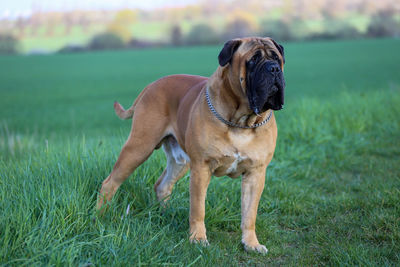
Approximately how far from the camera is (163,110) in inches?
171

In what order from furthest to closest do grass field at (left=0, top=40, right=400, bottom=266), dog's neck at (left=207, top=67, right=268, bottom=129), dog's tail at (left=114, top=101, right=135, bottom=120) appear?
dog's tail at (left=114, top=101, right=135, bottom=120)
dog's neck at (left=207, top=67, right=268, bottom=129)
grass field at (left=0, top=40, right=400, bottom=266)

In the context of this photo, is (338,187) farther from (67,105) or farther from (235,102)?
(67,105)

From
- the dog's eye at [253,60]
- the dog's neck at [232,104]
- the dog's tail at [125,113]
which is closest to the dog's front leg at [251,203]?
the dog's neck at [232,104]

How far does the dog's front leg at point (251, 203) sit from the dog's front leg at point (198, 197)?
379 millimetres

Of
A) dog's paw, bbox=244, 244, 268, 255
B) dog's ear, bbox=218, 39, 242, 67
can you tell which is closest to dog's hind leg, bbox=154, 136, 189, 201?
dog's paw, bbox=244, 244, 268, 255

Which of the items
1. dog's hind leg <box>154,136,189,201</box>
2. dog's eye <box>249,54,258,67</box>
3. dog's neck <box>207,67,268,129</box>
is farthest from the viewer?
dog's hind leg <box>154,136,189,201</box>

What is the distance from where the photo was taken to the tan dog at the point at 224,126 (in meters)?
3.52

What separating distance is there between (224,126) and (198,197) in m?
0.69

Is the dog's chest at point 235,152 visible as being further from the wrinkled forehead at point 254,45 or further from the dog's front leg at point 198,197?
the wrinkled forehead at point 254,45

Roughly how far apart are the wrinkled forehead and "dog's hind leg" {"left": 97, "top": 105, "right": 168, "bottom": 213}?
3.82 ft

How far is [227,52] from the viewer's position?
3.57 meters

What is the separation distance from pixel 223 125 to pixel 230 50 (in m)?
0.64

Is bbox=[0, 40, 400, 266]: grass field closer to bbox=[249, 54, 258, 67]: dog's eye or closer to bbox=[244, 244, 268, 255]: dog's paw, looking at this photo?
bbox=[244, 244, 268, 255]: dog's paw

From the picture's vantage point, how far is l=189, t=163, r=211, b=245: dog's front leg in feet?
Result: 12.5
